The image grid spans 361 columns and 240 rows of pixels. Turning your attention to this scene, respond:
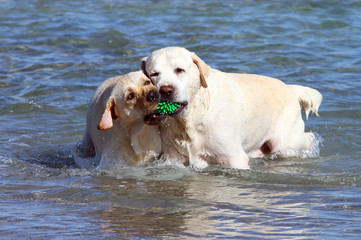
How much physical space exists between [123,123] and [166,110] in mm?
579

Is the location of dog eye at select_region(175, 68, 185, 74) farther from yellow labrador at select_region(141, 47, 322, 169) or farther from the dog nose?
the dog nose

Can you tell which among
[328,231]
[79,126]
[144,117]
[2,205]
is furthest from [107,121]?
[79,126]

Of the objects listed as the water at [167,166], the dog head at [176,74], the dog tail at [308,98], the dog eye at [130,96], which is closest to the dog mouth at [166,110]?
the dog head at [176,74]

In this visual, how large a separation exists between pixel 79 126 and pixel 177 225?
462 centimetres

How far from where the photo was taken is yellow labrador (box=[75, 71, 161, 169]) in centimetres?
620

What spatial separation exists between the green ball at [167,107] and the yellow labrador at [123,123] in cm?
7

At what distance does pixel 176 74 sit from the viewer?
6195 millimetres

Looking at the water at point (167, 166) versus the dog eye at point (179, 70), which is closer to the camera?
the water at point (167, 166)

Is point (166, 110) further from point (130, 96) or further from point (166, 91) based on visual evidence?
point (130, 96)

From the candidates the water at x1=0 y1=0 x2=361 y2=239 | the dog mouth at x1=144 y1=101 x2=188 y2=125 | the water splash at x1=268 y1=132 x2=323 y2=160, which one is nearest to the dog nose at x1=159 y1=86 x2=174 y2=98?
the dog mouth at x1=144 y1=101 x2=188 y2=125

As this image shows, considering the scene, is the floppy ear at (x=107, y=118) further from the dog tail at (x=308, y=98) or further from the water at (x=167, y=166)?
the dog tail at (x=308, y=98)

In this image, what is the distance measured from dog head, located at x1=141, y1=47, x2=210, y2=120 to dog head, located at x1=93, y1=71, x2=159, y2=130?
0.09 metres

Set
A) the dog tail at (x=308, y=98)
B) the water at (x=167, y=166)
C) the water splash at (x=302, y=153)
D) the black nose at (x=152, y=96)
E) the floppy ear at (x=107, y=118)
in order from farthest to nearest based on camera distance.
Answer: the dog tail at (x=308, y=98), the water splash at (x=302, y=153), the floppy ear at (x=107, y=118), the black nose at (x=152, y=96), the water at (x=167, y=166)

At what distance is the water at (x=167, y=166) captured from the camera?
506 centimetres
